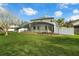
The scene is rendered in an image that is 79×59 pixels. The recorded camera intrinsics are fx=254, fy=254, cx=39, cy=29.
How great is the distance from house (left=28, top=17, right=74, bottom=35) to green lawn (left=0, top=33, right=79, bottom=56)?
0.05 meters

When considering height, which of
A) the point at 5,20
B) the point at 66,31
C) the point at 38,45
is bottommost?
the point at 38,45

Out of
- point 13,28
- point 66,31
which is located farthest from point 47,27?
point 13,28

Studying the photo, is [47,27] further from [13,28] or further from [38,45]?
[13,28]

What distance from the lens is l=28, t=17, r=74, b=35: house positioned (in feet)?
8.69

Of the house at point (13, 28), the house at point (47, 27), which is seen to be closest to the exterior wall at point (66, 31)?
the house at point (47, 27)

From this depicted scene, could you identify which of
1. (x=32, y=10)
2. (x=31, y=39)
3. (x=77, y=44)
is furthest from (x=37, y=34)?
(x=77, y=44)

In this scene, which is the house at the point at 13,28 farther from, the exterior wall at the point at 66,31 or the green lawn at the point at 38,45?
the exterior wall at the point at 66,31

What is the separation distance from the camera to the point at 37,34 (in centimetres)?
267

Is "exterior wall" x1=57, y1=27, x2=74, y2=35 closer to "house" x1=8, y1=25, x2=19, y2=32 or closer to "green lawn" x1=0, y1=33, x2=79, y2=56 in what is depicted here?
"green lawn" x1=0, y1=33, x2=79, y2=56

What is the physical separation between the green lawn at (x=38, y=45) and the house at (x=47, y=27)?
2.1 inches

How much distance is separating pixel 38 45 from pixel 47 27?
8.4 inches

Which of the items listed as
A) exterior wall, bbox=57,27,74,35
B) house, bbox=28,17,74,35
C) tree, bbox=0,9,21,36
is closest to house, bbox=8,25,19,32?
tree, bbox=0,9,21,36

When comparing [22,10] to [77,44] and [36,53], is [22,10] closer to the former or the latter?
A: [36,53]

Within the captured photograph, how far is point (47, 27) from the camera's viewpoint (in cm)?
267
